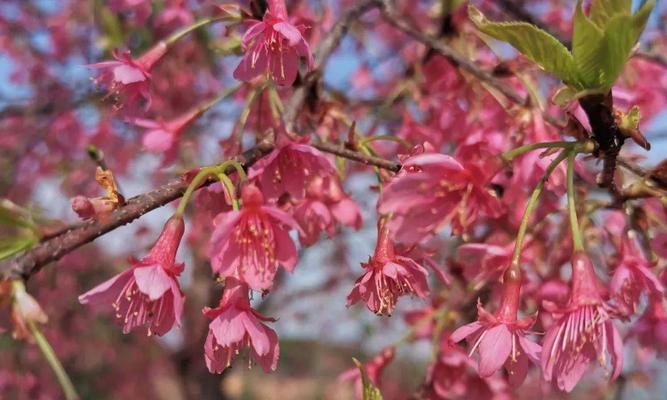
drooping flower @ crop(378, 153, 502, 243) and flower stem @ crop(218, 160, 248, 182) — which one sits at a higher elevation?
drooping flower @ crop(378, 153, 502, 243)

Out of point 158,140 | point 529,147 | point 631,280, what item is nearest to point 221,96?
point 158,140

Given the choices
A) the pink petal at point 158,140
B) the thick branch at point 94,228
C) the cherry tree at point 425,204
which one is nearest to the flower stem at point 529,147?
the cherry tree at point 425,204

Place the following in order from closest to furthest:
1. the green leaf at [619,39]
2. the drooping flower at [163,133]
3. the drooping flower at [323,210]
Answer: the green leaf at [619,39], the drooping flower at [323,210], the drooping flower at [163,133]

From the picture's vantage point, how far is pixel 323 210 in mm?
1788

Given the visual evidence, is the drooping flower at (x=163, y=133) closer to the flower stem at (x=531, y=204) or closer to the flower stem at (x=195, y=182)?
the flower stem at (x=195, y=182)

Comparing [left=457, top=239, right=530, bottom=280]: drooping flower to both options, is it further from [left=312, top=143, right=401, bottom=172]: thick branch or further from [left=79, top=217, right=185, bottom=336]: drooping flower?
[left=79, top=217, right=185, bottom=336]: drooping flower

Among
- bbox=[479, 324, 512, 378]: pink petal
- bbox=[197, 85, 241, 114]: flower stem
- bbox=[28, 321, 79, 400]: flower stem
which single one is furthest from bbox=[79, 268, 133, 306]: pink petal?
Answer: bbox=[479, 324, 512, 378]: pink petal

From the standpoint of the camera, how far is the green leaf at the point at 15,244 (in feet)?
4.57

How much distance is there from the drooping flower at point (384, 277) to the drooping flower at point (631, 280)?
0.50 meters

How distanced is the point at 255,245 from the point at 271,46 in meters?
0.52

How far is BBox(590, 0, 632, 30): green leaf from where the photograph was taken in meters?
1.14

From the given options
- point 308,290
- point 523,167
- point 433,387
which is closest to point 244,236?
point 523,167

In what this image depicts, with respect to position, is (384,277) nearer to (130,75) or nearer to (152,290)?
(152,290)

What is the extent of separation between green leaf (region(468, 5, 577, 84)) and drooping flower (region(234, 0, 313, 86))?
18.6 inches
